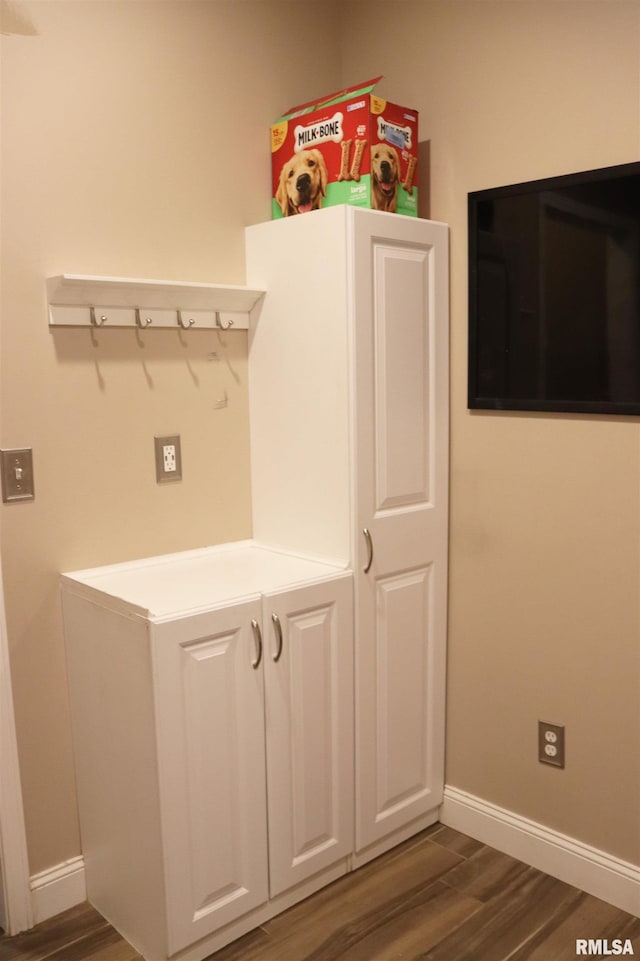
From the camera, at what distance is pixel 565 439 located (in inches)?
92.9

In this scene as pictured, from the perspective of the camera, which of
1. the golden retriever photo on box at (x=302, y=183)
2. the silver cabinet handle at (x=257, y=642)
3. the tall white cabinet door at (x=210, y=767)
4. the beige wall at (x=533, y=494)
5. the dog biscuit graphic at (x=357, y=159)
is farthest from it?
the golden retriever photo on box at (x=302, y=183)

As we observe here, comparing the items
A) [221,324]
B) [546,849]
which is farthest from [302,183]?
[546,849]

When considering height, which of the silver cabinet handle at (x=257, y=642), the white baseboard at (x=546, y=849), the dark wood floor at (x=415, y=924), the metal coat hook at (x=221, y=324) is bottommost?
the dark wood floor at (x=415, y=924)

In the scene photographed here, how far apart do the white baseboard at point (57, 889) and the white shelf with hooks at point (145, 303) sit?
4.88 ft

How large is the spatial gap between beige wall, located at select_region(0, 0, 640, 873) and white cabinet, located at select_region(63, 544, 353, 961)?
6.3 inches

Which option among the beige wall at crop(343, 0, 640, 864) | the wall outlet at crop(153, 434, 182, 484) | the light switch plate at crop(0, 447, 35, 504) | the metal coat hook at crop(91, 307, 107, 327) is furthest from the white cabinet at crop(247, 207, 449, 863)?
the light switch plate at crop(0, 447, 35, 504)

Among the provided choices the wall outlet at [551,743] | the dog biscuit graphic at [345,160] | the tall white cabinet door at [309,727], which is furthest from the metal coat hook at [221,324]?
the wall outlet at [551,743]

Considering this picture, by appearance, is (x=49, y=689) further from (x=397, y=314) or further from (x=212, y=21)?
(x=212, y=21)

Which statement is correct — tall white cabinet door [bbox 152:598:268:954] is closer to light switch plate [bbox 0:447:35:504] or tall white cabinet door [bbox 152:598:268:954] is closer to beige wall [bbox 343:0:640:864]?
light switch plate [bbox 0:447:35:504]

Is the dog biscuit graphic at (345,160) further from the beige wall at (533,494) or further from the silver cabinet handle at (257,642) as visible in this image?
the silver cabinet handle at (257,642)

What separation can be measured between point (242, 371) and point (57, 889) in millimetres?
1573

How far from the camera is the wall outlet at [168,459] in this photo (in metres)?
2.46

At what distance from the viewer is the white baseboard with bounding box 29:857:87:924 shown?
2.30 meters

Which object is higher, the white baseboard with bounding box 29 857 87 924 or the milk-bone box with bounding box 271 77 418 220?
the milk-bone box with bounding box 271 77 418 220
